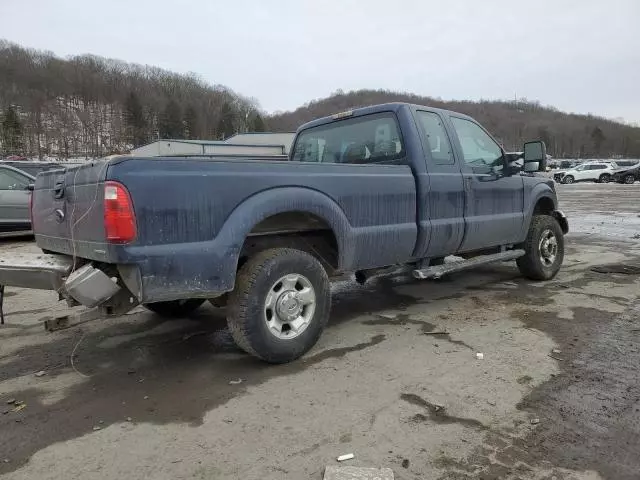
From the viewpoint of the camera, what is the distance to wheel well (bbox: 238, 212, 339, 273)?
3.81 metres

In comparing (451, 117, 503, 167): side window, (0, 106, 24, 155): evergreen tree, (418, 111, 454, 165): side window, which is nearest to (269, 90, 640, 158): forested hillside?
(0, 106, 24, 155): evergreen tree

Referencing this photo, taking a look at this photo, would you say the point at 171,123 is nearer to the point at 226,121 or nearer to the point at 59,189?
the point at 226,121

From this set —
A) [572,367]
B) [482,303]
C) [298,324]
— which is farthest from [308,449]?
[482,303]

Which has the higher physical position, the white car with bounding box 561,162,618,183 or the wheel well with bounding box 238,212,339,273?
the white car with bounding box 561,162,618,183

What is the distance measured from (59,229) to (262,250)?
1472mm

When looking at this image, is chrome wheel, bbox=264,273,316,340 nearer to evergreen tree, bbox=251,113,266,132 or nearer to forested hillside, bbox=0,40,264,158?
forested hillside, bbox=0,40,264,158

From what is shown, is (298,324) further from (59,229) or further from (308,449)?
(59,229)

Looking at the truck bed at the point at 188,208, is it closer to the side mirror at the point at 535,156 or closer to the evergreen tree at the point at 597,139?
the side mirror at the point at 535,156

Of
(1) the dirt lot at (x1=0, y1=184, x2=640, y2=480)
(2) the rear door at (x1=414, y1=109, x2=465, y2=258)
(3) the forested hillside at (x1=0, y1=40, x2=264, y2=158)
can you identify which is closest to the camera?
(1) the dirt lot at (x1=0, y1=184, x2=640, y2=480)

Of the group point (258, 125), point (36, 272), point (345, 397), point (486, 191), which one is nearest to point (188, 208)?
point (36, 272)

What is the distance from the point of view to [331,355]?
3.92m

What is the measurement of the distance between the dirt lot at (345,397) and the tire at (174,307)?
0.12 m

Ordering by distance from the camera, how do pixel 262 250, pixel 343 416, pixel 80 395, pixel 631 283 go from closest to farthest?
pixel 343 416
pixel 80 395
pixel 262 250
pixel 631 283

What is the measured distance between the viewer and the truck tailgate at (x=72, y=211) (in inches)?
123
